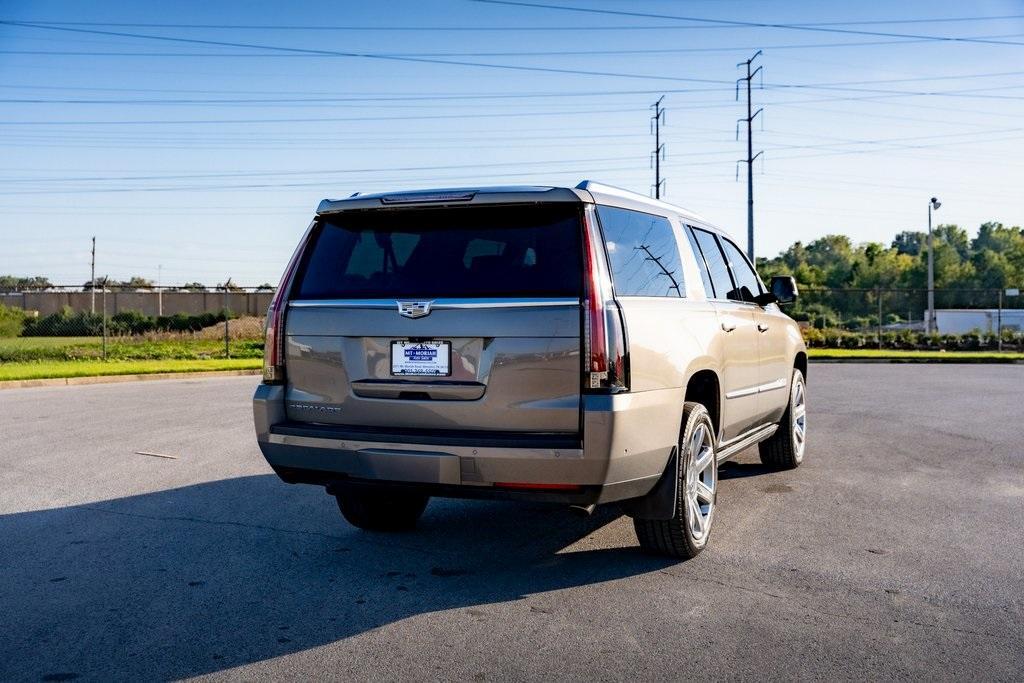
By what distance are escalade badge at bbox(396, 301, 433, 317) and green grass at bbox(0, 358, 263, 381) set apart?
15858 millimetres

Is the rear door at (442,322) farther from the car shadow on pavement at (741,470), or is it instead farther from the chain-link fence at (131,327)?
the chain-link fence at (131,327)

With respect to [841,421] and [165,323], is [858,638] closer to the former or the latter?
[841,421]

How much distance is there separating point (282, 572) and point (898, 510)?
4322 millimetres

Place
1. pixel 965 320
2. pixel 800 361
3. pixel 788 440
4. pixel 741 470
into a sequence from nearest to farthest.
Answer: pixel 788 440
pixel 741 470
pixel 800 361
pixel 965 320

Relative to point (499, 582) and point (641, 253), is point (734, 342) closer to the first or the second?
point (641, 253)

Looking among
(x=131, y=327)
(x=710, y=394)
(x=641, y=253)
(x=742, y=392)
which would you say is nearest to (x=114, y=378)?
(x=742, y=392)

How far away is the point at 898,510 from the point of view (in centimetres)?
690

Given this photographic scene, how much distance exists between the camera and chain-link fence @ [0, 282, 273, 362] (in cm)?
2636

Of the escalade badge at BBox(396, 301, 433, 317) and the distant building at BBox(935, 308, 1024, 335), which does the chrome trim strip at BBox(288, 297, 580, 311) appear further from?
the distant building at BBox(935, 308, 1024, 335)

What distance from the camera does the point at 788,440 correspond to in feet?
27.9

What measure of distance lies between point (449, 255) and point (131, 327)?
3808 centimetres

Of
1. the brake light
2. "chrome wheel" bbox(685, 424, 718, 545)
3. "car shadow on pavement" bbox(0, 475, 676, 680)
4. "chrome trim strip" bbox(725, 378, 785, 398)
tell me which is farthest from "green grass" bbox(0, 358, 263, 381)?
the brake light

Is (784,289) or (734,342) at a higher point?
(784,289)

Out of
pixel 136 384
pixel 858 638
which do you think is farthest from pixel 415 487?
→ pixel 136 384
